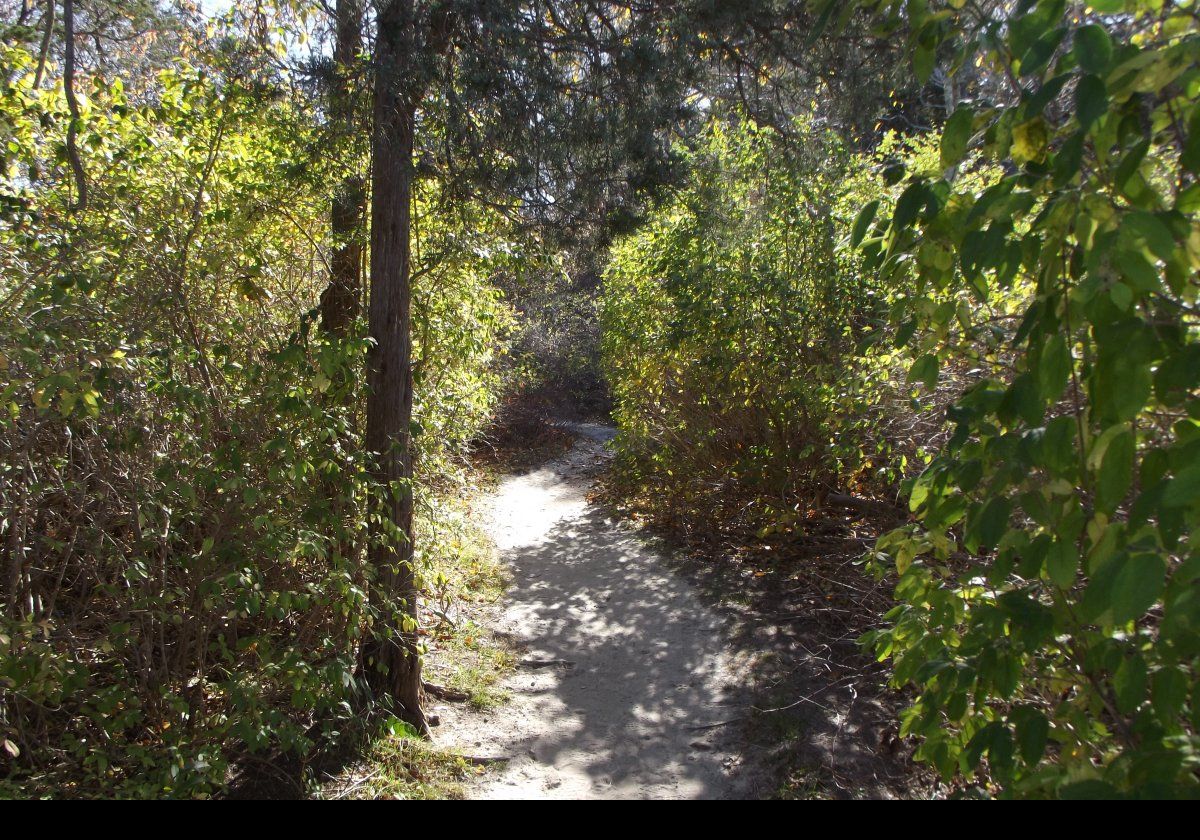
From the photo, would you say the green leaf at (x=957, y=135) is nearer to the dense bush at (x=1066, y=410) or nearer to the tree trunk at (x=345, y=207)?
the dense bush at (x=1066, y=410)

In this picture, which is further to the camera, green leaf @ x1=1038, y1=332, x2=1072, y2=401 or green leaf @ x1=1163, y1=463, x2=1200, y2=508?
green leaf @ x1=1038, y1=332, x2=1072, y2=401

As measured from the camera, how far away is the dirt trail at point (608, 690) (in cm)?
463

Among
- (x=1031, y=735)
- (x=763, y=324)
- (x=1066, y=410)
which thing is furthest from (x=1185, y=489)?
(x=763, y=324)

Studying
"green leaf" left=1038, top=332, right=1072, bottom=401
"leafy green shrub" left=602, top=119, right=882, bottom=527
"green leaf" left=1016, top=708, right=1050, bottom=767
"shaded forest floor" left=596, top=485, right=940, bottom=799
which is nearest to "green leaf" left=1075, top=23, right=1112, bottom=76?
"green leaf" left=1038, top=332, right=1072, bottom=401

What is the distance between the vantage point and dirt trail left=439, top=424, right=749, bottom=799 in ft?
15.2

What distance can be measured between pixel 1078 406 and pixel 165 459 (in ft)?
12.3

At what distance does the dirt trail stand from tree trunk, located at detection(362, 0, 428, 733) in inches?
28.4

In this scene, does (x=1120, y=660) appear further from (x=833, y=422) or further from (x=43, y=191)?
(x=833, y=422)

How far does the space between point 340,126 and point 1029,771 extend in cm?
482

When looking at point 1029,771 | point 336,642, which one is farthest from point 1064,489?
point 336,642

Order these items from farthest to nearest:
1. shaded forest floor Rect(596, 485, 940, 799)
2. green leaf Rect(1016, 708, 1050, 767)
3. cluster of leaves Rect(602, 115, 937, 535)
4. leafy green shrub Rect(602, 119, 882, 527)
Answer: leafy green shrub Rect(602, 119, 882, 527)
cluster of leaves Rect(602, 115, 937, 535)
shaded forest floor Rect(596, 485, 940, 799)
green leaf Rect(1016, 708, 1050, 767)

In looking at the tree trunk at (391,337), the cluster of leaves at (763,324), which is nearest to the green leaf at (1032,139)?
the cluster of leaves at (763,324)

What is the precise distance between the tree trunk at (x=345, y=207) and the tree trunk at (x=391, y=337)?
27 cm

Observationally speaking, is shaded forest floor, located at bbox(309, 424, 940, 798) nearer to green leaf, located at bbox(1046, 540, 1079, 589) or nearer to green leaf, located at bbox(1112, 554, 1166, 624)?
green leaf, located at bbox(1046, 540, 1079, 589)
